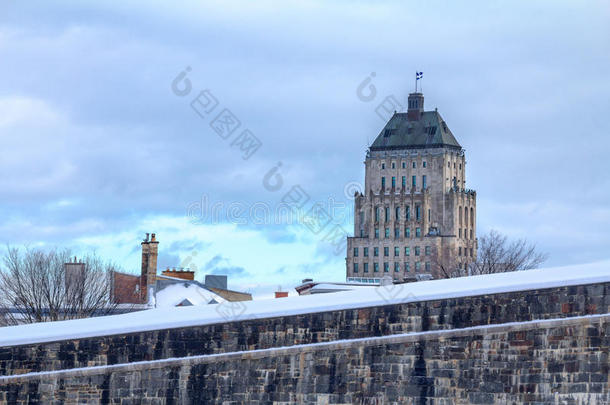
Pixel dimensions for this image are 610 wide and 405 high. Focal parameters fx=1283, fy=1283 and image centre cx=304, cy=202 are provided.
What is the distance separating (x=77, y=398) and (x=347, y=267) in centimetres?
12967

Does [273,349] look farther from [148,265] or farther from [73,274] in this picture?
[148,265]

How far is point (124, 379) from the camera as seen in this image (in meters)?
28.9

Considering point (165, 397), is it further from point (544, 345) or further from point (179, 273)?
point (179, 273)

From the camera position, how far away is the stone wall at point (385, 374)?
2478 centimetres

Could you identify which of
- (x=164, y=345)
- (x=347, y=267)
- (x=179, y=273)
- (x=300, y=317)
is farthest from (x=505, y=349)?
(x=347, y=267)

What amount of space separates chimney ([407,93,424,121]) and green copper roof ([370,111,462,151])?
0.63 m

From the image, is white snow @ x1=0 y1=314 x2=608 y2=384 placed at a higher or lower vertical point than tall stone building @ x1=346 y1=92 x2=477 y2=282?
lower

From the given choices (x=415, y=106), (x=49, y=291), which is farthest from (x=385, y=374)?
(x=415, y=106)

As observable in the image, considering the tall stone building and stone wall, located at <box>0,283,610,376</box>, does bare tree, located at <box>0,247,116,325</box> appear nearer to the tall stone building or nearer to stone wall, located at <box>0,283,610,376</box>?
stone wall, located at <box>0,283,610,376</box>

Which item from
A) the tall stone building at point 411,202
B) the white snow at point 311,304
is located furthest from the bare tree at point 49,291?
the tall stone building at point 411,202

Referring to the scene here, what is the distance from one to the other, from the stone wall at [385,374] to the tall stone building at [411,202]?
127m

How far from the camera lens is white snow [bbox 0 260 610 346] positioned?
25766 mm

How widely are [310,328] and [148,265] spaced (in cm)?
3961

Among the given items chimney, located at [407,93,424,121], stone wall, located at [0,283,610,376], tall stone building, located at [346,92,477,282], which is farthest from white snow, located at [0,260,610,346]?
chimney, located at [407,93,424,121]
